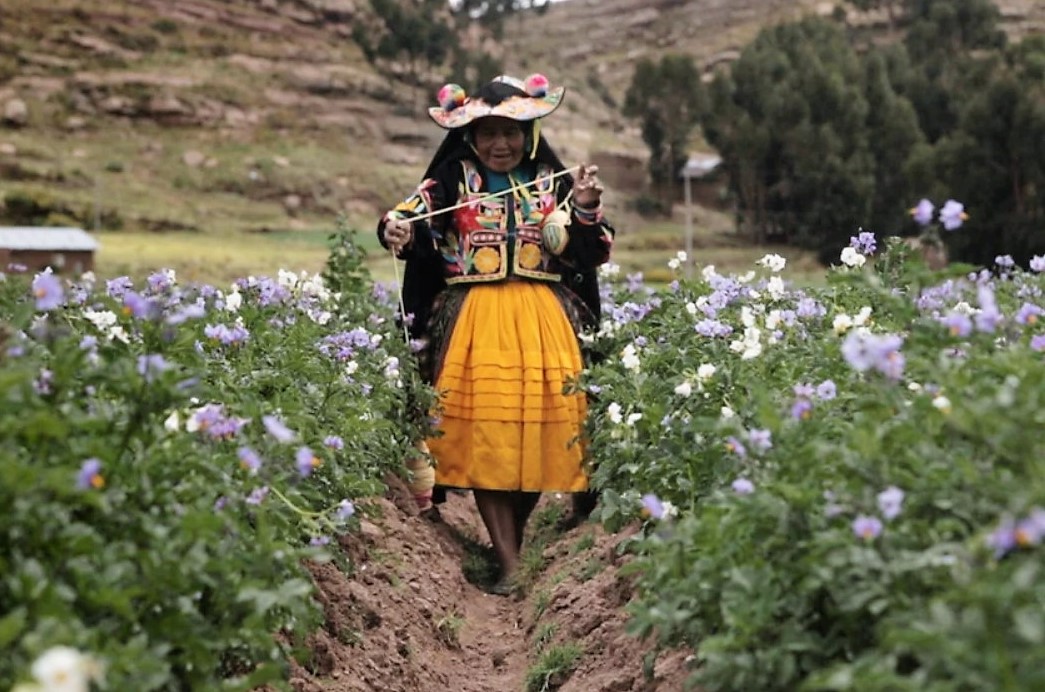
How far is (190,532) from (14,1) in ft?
154

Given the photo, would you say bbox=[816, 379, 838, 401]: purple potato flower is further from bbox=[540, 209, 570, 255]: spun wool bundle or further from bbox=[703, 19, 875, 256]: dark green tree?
bbox=[703, 19, 875, 256]: dark green tree

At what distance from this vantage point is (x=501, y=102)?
5.91 meters

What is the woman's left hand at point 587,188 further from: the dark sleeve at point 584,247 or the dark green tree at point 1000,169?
the dark green tree at point 1000,169

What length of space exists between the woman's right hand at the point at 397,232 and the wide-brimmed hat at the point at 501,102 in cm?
48

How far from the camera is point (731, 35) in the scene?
71562mm

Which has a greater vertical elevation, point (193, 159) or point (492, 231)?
point (492, 231)

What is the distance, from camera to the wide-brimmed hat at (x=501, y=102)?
19.2ft

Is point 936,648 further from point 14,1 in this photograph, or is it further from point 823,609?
point 14,1

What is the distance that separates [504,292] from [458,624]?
167 cm

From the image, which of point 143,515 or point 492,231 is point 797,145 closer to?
point 492,231

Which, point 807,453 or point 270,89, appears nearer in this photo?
point 807,453

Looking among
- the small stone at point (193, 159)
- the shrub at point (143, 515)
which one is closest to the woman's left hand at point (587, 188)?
the shrub at point (143, 515)

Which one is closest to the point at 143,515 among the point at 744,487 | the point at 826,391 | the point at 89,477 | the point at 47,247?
the point at 89,477

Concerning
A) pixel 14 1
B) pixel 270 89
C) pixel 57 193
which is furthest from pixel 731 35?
pixel 57 193
